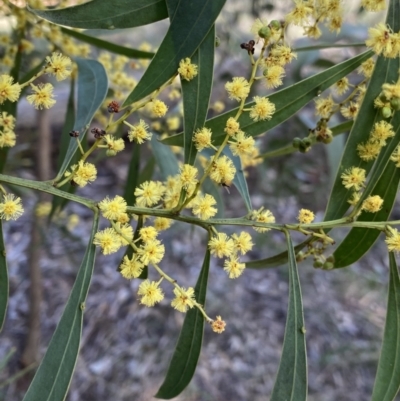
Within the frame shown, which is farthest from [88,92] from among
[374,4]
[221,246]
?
[374,4]

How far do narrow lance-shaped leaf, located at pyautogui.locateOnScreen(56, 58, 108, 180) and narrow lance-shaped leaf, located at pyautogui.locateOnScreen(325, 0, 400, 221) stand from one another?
0.44m

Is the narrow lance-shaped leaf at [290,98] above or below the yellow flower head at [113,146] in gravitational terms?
above

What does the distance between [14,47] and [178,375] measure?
86 centimetres

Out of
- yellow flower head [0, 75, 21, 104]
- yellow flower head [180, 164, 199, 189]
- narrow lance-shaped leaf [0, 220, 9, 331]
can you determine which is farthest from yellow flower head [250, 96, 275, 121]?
narrow lance-shaped leaf [0, 220, 9, 331]

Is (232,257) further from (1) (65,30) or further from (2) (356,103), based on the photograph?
(1) (65,30)

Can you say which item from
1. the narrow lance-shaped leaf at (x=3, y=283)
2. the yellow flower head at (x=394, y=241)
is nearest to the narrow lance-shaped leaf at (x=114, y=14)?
the narrow lance-shaped leaf at (x=3, y=283)

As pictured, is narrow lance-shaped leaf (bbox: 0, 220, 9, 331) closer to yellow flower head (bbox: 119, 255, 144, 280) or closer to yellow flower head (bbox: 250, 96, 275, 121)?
yellow flower head (bbox: 119, 255, 144, 280)

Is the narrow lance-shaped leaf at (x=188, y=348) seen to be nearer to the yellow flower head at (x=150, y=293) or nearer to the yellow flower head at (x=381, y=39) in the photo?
the yellow flower head at (x=150, y=293)

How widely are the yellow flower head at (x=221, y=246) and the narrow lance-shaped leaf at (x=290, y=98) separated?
0.18 meters

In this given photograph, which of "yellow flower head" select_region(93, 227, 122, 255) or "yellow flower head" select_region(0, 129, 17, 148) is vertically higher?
"yellow flower head" select_region(0, 129, 17, 148)

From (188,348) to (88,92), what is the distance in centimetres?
50

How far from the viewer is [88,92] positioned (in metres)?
0.92

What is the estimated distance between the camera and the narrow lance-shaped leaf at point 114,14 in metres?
0.71

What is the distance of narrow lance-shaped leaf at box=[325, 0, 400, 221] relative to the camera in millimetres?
765
